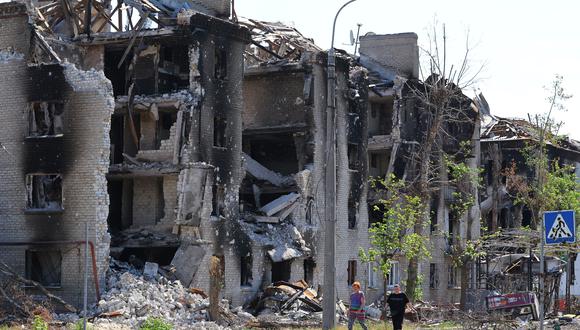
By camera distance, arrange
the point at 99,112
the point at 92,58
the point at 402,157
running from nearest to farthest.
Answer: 1. the point at 99,112
2. the point at 92,58
3. the point at 402,157

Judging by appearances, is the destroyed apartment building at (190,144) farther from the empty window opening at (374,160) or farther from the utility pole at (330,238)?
the utility pole at (330,238)

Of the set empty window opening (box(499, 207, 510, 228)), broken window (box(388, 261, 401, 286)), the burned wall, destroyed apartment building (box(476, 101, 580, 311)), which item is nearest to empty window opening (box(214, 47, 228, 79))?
the burned wall

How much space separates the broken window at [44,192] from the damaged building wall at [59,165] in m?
0.11

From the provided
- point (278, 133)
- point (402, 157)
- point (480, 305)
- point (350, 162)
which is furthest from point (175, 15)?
point (480, 305)

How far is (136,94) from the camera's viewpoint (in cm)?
4528

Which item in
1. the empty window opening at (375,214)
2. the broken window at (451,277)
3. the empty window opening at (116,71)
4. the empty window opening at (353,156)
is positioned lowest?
the broken window at (451,277)

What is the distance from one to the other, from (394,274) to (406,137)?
21.1 feet

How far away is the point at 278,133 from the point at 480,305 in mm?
11364

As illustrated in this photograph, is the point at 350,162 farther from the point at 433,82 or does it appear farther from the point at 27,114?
the point at 27,114

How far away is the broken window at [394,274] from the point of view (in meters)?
55.4

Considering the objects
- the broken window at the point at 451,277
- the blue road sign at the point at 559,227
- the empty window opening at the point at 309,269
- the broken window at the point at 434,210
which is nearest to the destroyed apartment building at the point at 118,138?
the empty window opening at the point at 309,269

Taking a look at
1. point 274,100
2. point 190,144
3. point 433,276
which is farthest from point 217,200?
point 433,276

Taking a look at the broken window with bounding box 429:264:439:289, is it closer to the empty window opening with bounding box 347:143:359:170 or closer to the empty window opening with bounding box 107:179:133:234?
the empty window opening with bounding box 347:143:359:170

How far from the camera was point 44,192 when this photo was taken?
40.1m
